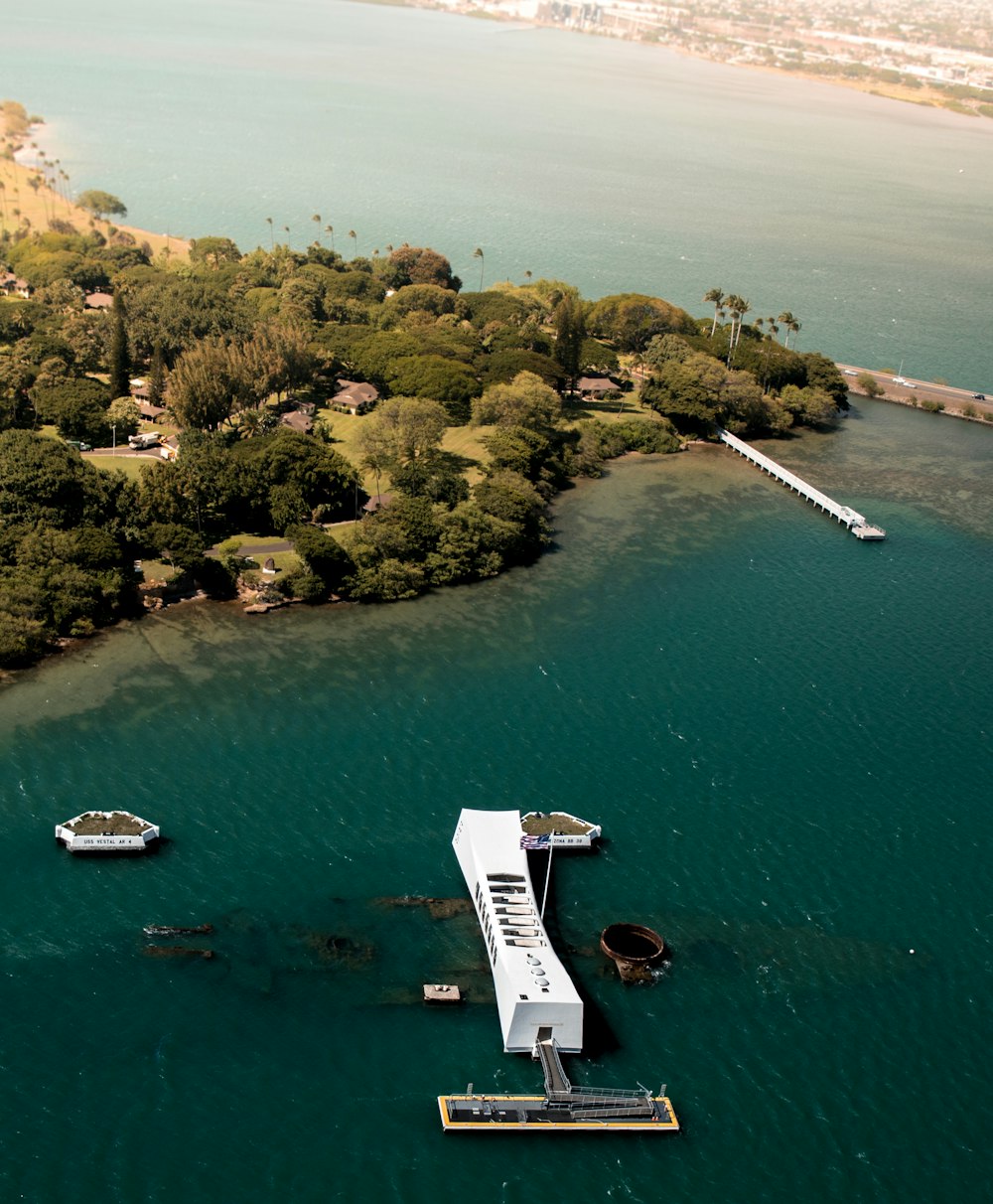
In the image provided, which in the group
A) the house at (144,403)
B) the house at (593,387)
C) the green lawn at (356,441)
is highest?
the house at (593,387)

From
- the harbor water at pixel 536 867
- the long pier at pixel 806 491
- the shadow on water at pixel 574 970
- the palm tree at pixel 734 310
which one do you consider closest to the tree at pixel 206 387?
the harbor water at pixel 536 867

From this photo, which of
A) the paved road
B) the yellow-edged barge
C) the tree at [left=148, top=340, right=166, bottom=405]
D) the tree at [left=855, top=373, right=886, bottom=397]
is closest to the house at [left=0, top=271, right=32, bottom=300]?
the tree at [left=148, top=340, right=166, bottom=405]

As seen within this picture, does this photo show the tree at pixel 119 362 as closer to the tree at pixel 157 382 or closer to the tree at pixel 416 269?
the tree at pixel 157 382

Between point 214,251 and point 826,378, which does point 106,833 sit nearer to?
point 826,378

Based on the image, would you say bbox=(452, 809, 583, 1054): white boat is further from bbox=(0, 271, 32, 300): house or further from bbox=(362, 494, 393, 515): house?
bbox=(0, 271, 32, 300): house

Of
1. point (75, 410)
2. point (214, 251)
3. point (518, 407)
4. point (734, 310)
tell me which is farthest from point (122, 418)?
point (734, 310)

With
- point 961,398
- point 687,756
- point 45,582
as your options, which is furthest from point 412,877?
point 961,398
